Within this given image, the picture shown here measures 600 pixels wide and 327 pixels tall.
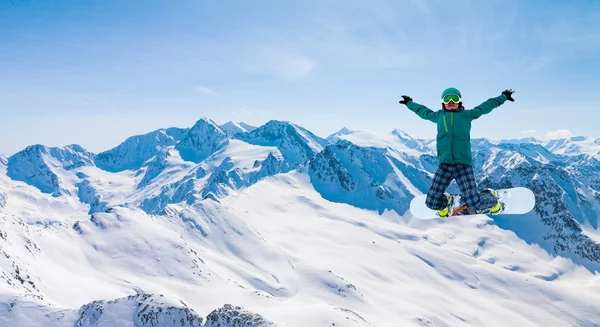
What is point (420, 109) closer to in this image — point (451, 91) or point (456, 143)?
point (451, 91)

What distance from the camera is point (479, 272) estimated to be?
19800 centimetres

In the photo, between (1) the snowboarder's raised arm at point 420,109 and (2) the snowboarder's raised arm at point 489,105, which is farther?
(1) the snowboarder's raised arm at point 420,109

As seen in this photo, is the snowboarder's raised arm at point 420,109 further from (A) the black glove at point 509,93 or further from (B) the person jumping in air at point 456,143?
(A) the black glove at point 509,93

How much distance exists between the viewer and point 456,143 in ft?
44.4

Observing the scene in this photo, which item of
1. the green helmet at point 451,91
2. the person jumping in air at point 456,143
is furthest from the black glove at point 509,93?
the green helmet at point 451,91

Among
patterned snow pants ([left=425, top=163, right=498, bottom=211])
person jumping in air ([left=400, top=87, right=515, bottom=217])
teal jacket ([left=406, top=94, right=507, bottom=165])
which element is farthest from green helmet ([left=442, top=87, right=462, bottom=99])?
patterned snow pants ([left=425, top=163, right=498, bottom=211])

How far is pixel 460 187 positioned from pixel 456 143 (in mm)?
2121

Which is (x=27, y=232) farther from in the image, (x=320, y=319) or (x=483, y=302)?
(x=483, y=302)

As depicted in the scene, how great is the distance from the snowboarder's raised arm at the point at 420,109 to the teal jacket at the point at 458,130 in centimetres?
22

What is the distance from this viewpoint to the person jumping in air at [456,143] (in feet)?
43.8

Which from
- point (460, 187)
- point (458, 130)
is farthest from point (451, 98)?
point (460, 187)

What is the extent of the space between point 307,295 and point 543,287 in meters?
146

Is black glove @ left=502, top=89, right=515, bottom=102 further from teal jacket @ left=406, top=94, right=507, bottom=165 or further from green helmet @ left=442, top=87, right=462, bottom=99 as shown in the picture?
green helmet @ left=442, top=87, right=462, bottom=99

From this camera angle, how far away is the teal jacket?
13305mm
